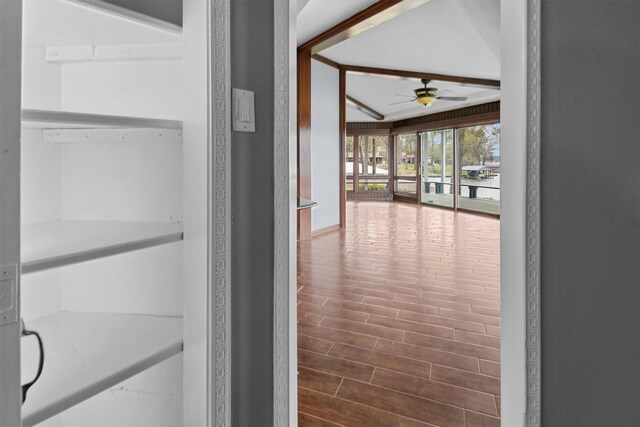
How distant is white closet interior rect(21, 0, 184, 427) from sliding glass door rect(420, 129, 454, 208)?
30.7 ft

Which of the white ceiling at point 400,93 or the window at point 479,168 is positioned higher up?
the white ceiling at point 400,93

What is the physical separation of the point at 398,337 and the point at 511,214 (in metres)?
→ 1.43

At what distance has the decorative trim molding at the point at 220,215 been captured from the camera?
1102 mm

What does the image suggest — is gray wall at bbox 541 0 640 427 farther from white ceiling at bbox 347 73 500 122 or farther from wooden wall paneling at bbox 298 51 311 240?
white ceiling at bbox 347 73 500 122

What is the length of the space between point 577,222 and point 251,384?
1.07 metres

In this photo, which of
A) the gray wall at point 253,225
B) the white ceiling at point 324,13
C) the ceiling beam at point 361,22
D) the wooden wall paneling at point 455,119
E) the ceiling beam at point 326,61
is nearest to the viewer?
the gray wall at point 253,225

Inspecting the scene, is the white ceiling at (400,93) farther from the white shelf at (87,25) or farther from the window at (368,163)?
the white shelf at (87,25)

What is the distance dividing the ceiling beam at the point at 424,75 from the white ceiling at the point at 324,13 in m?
1.68

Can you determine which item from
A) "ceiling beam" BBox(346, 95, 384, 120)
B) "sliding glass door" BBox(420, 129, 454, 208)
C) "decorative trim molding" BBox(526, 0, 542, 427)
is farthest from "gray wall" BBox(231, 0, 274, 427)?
"sliding glass door" BBox(420, 129, 454, 208)

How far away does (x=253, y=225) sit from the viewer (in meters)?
1.24

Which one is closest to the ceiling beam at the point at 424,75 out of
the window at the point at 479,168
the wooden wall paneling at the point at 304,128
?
the wooden wall paneling at the point at 304,128

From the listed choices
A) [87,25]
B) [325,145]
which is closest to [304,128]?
[325,145]

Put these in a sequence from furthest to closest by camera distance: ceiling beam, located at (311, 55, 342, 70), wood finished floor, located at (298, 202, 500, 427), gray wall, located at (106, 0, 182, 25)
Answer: ceiling beam, located at (311, 55, 342, 70), wood finished floor, located at (298, 202, 500, 427), gray wall, located at (106, 0, 182, 25)

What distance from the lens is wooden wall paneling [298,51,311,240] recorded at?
17.9 feet
